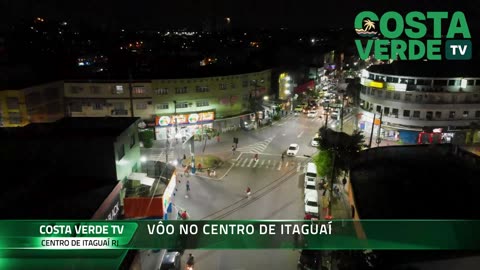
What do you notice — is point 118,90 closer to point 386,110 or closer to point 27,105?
point 27,105

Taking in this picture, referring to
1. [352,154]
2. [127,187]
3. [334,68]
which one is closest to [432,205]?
[352,154]

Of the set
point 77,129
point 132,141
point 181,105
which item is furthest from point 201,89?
point 77,129

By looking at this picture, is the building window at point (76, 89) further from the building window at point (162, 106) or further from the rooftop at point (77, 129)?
the rooftop at point (77, 129)

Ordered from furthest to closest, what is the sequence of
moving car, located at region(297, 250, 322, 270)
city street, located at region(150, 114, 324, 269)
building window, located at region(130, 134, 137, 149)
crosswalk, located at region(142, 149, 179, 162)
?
crosswalk, located at region(142, 149, 179, 162) < building window, located at region(130, 134, 137, 149) < city street, located at region(150, 114, 324, 269) < moving car, located at region(297, 250, 322, 270)

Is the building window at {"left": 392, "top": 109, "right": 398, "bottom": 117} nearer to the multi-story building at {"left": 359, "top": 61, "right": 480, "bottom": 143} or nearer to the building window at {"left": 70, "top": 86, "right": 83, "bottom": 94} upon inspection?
the multi-story building at {"left": 359, "top": 61, "right": 480, "bottom": 143}

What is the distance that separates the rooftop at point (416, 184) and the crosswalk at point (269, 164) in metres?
9.88

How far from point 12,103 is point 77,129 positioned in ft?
58.3

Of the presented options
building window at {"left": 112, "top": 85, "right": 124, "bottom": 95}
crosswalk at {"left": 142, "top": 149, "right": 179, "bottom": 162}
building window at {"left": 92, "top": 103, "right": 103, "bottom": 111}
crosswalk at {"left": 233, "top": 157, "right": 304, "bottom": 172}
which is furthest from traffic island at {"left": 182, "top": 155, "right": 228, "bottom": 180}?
building window at {"left": 92, "top": 103, "right": 103, "bottom": 111}

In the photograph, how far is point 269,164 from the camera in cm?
3244

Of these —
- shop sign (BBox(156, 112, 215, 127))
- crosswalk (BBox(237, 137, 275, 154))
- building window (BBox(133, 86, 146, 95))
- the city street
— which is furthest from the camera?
shop sign (BBox(156, 112, 215, 127))

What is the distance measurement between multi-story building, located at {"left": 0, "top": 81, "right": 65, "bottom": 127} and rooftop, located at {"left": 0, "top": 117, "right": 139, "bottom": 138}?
45.9 ft

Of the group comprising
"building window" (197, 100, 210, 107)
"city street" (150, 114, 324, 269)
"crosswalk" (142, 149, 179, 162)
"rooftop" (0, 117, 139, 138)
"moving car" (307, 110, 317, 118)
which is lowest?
"city street" (150, 114, 324, 269)

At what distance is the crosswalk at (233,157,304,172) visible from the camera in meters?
31.6

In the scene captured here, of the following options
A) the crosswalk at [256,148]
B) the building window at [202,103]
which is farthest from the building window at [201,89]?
the crosswalk at [256,148]
